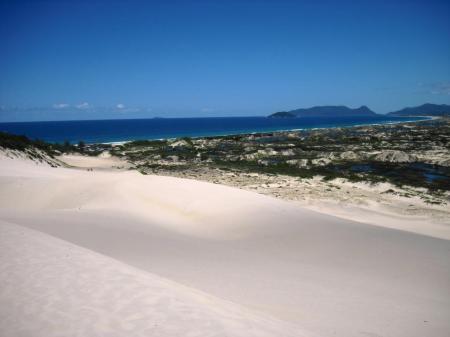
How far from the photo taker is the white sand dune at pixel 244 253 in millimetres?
5160

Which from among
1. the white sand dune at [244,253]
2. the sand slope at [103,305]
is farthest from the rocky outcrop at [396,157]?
the sand slope at [103,305]

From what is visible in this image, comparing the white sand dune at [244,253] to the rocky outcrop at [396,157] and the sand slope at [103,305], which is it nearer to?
the sand slope at [103,305]

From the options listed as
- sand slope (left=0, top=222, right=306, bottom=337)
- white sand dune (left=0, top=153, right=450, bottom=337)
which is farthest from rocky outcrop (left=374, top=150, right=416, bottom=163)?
sand slope (left=0, top=222, right=306, bottom=337)

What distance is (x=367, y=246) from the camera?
30.6 ft

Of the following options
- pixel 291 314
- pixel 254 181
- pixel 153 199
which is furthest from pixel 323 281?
pixel 254 181

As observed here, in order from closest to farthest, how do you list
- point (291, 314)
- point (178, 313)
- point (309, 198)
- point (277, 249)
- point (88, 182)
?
1. point (178, 313)
2. point (291, 314)
3. point (277, 249)
4. point (88, 182)
5. point (309, 198)

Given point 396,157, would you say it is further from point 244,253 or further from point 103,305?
point 103,305

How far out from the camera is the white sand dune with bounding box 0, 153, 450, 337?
203 inches

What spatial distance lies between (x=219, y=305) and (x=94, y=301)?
68.7 inches

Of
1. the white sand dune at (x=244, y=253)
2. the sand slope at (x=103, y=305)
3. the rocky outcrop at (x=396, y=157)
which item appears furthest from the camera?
the rocky outcrop at (x=396, y=157)

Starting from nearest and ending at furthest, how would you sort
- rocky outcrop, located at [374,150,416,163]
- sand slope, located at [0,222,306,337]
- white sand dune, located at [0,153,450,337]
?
1. sand slope, located at [0,222,306,337]
2. white sand dune, located at [0,153,450,337]
3. rocky outcrop, located at [374,150,416,163]

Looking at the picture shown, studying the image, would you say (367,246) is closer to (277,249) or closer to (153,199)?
(277,249)

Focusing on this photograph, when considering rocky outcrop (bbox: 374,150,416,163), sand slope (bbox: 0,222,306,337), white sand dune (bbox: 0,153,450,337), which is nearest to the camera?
sand slope (bbox: 0,222,306,337)

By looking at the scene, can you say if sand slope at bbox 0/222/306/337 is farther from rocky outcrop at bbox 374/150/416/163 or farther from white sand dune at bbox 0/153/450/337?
rocky outcrop at bbox 374/150/416/163
